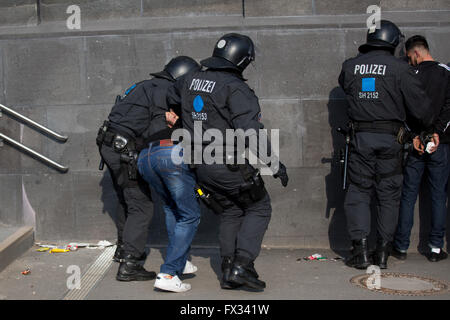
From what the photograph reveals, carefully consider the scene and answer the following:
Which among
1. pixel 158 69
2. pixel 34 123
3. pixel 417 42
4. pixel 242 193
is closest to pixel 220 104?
pixel 242 193

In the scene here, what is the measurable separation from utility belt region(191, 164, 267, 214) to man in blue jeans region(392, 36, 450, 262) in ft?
5.95

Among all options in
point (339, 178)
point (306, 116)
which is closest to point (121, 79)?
point (306, 116)

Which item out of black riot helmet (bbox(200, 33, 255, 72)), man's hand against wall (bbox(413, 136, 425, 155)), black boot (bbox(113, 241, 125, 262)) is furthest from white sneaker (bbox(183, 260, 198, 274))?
man's hand against wall (bbox(413, 136, 425, 155))

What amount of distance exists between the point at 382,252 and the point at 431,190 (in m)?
0.86

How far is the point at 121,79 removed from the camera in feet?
23.4

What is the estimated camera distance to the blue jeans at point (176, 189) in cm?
546

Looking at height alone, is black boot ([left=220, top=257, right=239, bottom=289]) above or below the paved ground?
above

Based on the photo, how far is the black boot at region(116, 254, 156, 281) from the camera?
19.2ft

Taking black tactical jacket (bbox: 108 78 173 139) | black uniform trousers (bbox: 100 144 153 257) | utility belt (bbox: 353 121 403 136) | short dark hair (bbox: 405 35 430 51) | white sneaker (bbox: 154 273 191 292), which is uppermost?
short dark hair (bbox: 405 35 430 51)

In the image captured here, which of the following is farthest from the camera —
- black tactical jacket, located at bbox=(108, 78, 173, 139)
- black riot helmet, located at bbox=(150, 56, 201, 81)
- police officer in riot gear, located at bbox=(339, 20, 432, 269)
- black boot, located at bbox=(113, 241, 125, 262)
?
black boot, located at bbox=(113, 241, 125, 262)

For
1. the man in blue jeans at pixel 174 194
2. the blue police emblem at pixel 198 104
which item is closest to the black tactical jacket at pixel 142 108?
the man in blue jeans at pixel 174 194

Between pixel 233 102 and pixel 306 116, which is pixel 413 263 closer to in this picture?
pixel 306 116

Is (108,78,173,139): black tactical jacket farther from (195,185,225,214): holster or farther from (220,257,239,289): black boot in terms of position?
(220,257,239,289): black boot

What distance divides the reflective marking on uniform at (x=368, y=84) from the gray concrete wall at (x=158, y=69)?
2.68ft
